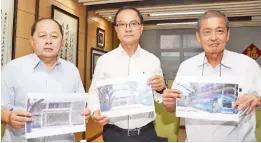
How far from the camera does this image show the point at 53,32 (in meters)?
1.48

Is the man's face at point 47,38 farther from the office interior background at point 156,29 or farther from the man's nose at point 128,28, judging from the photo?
the office interior background at point 156,29

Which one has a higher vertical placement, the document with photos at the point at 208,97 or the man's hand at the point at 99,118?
the document with photos at the point at 208,97

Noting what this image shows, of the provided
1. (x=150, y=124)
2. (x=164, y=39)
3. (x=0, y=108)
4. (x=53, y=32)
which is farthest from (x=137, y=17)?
(x=164, y=39)

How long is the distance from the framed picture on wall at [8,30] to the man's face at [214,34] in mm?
2543

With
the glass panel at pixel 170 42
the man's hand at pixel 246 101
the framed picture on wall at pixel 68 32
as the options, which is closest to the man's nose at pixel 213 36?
the man's hand at pixel 246 101

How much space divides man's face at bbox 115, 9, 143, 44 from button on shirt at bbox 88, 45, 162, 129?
0.57ft

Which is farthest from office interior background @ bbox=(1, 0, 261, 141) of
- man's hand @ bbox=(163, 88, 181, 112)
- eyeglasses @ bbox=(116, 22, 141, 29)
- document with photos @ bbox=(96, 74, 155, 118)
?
eyeglasses @ bbox=(116, 22, 141, 29)

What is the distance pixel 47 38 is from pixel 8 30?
1872 mm

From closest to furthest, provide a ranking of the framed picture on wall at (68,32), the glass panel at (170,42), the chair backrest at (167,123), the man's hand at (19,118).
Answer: the man's hand at (19,118) → the chair backrest at (167,123) → the framed picture on wall at (68,32) → the glass panel at (170,42)

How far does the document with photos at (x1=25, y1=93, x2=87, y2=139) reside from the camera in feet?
4.14

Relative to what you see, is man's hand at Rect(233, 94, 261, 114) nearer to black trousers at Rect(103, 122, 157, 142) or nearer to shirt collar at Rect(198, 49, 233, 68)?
shirt collar at Rect(198, 49, 233, 68)

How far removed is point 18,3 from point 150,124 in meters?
2.60

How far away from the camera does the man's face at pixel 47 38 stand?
58.0 inches

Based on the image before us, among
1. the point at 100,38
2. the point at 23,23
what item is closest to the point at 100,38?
the point at 100,38
